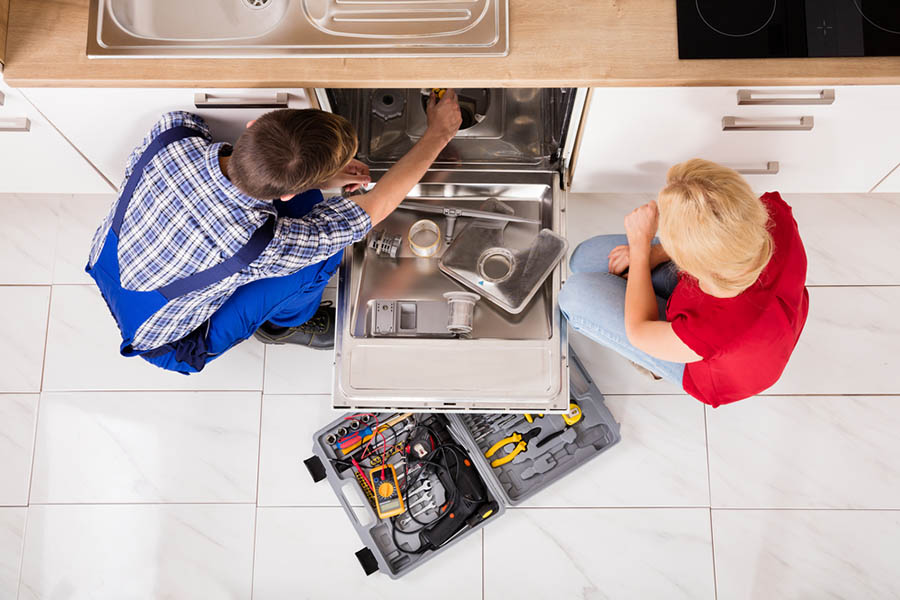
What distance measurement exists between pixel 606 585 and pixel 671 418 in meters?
0.51

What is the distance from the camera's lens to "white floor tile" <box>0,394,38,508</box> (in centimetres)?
206

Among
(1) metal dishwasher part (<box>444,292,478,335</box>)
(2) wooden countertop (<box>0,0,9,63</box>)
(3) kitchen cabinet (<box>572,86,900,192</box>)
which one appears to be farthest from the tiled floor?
(2) wooden countertop (<box>0,0,9,63</box>)

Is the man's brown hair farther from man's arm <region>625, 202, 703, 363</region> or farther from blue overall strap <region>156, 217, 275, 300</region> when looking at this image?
man's arm <region>625, 202, 703, 363</region>

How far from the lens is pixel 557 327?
1.69 metres

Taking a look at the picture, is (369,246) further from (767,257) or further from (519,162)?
(767,257)

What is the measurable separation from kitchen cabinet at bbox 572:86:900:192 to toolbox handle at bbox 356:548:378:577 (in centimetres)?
117

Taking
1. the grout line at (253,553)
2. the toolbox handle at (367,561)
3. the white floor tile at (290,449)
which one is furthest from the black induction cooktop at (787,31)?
the grout line at (253,553)

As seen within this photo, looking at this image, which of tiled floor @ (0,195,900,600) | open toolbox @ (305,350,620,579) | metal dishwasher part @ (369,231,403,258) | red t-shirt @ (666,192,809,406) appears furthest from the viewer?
tiled floor @ (0,195,900,600)

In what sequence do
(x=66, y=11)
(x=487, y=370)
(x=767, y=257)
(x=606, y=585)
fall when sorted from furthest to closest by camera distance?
(x=606, y=585) → (x=487, y=370) → (x=66, y=11) → (x=767, y=257)

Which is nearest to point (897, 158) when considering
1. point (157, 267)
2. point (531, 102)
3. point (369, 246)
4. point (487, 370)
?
point (531, 102)

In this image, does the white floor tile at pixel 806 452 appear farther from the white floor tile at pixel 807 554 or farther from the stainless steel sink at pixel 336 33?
the stainless steel sink at pixel 336 33

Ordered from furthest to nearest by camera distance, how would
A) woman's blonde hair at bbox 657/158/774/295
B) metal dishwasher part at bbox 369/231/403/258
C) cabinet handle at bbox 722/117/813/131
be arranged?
metal dishwasher part at bbox 369/231/403/258 → cabinet handle at bbox 722/117/813/131 → woman's blonde hair at bbox 657/158/774/295

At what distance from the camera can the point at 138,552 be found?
6.66 ft

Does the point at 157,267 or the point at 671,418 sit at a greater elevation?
the point at 157,267
